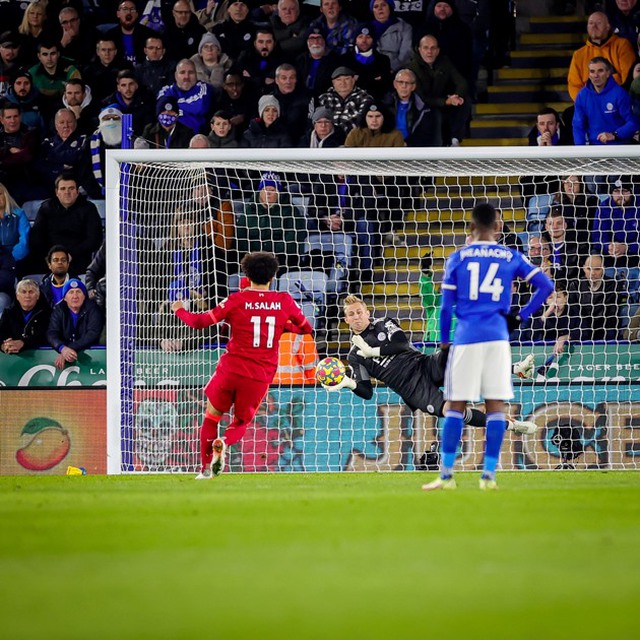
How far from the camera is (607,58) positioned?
1575cm

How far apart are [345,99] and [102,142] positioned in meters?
3.41

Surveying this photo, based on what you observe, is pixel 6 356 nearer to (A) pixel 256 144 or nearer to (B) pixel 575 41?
(A) pixel 256 144

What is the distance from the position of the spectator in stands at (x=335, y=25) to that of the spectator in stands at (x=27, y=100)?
160 inches

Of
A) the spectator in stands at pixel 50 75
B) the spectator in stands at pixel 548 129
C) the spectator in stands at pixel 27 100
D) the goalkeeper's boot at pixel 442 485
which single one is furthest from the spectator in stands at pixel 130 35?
the goalkeeper's boot at pixel 442 485

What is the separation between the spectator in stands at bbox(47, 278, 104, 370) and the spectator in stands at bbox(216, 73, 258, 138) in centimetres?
333

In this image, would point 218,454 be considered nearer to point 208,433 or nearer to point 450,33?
point 208,433

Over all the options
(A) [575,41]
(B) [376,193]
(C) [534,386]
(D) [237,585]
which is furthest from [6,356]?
(D) [237,585]

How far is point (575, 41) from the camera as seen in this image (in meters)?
17.8

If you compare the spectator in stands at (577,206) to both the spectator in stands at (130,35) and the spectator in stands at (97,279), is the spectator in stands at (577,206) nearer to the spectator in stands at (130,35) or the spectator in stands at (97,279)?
the spectator in stands at (97,279)

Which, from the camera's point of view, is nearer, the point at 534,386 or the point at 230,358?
the point at 230,358

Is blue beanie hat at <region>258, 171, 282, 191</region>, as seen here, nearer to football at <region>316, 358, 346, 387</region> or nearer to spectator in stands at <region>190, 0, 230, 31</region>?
spectator in stands at <region>190, 0, 230, 31</region>

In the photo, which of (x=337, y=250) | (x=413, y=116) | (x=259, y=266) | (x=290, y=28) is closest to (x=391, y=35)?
(x=290, y=28)

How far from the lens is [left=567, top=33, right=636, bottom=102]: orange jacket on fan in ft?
51.3

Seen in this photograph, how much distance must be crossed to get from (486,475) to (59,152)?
10262mm
